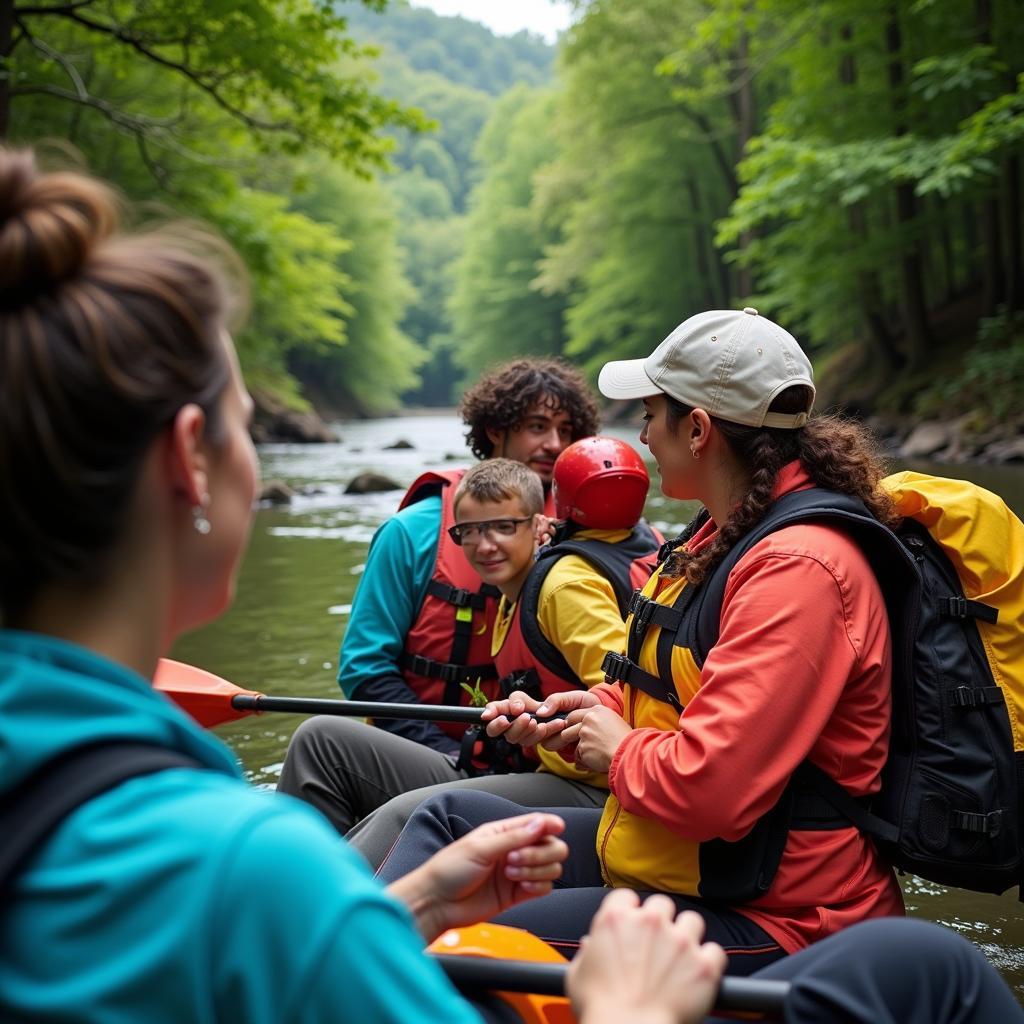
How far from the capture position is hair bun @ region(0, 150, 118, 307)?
97 centimetres

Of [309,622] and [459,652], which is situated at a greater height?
[459,652]

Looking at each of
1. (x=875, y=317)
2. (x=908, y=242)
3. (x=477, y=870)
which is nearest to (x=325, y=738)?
(x=477, y=870)

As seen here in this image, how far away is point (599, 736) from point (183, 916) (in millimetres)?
1433

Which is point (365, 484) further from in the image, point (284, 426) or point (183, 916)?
point (284, 426)

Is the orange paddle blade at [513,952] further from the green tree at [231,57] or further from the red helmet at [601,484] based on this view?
the green tree at [231,57]

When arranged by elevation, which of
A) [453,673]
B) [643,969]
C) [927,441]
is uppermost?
[643,969]

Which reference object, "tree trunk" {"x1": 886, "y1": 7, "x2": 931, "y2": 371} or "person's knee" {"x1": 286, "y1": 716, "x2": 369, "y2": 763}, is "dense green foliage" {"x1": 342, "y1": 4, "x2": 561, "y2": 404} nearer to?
"tree trunk" {"x1": 886, "y1": 7, "x2": 931, "y2": 371}

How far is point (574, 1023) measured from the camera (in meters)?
1.62

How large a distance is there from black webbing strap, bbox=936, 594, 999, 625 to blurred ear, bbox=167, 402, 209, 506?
1527 mm

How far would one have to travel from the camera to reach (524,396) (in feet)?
12.9

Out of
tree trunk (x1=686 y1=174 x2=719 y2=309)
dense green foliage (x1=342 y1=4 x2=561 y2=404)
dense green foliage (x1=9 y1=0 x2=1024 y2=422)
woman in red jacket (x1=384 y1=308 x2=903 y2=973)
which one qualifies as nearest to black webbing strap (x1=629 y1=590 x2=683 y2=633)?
woman in red jacket (x1=384 y1=308 x2=903 y2=973)

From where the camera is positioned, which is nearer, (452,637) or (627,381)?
(627,381)

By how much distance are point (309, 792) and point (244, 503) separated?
217 cm

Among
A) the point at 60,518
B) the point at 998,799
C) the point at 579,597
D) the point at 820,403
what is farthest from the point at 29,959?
the point at 820,403
